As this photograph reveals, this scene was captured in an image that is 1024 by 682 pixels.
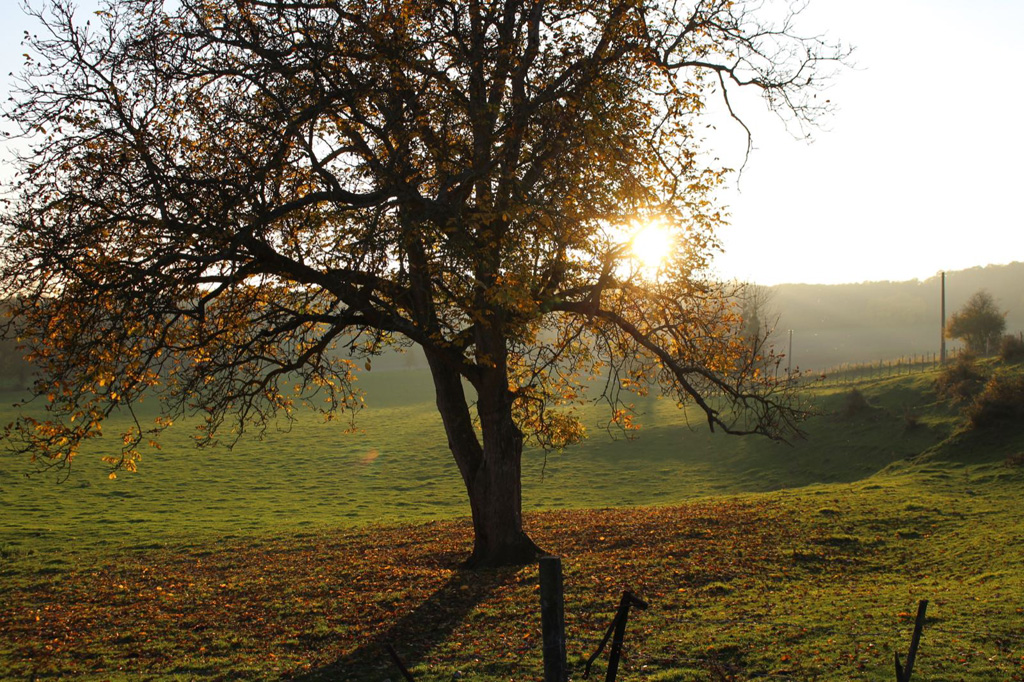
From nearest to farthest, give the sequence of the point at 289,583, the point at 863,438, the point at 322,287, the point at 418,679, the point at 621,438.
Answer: the point at 418,679, the point at 322,287, the point at 289,583, the point at 863,438, the point at 621,438

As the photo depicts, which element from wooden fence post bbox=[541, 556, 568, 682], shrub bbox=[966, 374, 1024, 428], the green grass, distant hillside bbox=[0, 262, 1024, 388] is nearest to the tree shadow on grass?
wooden fence post bbox=[541, 556, 568, 682]

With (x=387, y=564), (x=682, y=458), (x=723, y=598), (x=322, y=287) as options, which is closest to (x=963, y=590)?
(x=723, y=598)

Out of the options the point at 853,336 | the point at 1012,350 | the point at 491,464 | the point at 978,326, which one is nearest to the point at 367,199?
the point at 491,464

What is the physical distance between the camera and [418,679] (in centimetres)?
927

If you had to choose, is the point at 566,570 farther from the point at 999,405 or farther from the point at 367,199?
the point at 999,405

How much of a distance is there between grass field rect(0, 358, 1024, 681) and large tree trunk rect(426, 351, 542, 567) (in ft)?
3.95

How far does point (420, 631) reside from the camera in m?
12.0

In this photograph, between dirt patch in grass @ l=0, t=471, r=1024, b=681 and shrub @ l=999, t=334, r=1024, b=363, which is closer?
dirt patch in grass @ l=0, t=471, r=1024, b=681

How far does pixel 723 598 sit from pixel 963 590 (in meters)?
4.34

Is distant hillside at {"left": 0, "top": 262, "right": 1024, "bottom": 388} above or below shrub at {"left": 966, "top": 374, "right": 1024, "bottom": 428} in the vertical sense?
above

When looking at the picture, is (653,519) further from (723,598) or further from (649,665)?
(649,665)

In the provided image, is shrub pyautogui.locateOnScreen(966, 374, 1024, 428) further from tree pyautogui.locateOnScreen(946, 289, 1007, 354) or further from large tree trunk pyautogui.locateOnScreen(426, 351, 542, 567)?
tree pyautogui.locateOnScreen(946, 289, 1007, 354)

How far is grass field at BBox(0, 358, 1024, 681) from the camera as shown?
10203 mm

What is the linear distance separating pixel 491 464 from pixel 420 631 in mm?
5656
